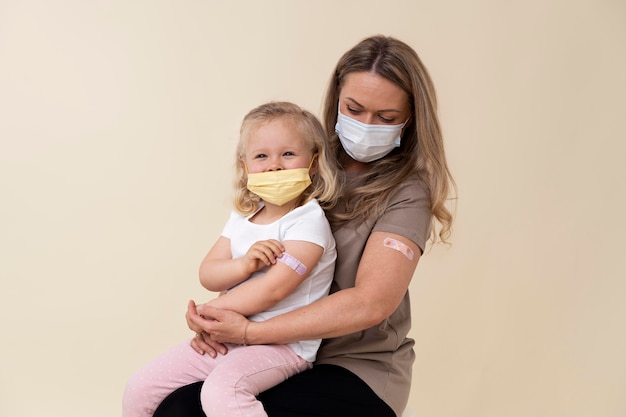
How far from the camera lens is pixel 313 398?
8.09ft

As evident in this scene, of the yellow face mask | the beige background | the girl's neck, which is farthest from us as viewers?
the beige background

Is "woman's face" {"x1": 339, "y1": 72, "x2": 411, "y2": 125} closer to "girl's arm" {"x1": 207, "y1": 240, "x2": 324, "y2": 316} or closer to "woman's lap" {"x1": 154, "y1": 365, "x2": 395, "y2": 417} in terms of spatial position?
"girl's arm" {"x1": 207, "y1": 240, "x2": 324, "y2": 316}

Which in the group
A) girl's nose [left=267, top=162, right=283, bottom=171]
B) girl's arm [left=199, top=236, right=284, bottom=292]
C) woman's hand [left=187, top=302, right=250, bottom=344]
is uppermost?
girl's nose [left=267, top=162, right=283, bottom=171]

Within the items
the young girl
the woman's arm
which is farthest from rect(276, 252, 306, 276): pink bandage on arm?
the woman's arm

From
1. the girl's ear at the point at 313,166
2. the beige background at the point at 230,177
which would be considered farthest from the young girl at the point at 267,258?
the beige background at the point at 230,177

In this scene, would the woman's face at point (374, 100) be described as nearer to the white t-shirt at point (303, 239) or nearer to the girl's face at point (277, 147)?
the girl's face at point (277, 147)

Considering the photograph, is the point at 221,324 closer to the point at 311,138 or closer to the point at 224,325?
the point at 224,325

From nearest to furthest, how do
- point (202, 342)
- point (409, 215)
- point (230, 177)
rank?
point (202, 342) → point (409, 215) → point (230, 177)

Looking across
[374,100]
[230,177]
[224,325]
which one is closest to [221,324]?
[224,325]

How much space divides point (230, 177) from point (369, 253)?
1.76 meters

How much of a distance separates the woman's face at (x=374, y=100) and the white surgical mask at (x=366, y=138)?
0.08 feet

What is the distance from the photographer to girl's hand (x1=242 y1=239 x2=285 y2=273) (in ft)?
7.98

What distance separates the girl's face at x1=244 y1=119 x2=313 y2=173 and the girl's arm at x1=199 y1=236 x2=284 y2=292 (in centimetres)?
27

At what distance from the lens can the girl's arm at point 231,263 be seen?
244cm
